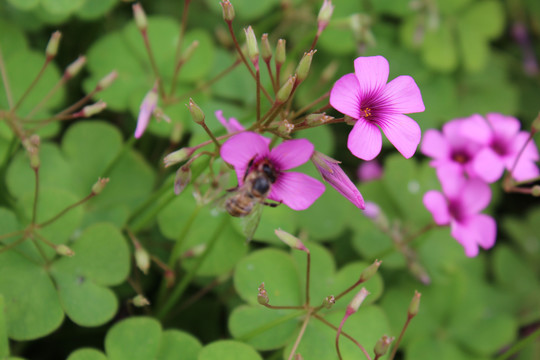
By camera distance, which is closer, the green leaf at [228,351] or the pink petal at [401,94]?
the pink petal at [401,94]

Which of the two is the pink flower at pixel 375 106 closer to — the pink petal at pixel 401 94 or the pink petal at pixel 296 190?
→ the pink petal at pixel 401 94

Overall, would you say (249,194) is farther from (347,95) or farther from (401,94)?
(401,94)

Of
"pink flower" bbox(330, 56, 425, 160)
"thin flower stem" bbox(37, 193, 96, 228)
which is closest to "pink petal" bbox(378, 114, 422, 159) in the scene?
"pink flower" bbox(330, 56, 425, 160)

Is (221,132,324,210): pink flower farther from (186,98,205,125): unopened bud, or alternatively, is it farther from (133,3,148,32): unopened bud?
(133,3,148,32): unopened bud

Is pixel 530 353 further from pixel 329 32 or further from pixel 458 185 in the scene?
pixel 329 32

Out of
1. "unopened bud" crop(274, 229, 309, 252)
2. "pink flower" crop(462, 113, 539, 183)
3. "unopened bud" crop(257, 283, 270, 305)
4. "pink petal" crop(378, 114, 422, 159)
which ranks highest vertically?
"pink petal" crop(378, 114, 422, 159)

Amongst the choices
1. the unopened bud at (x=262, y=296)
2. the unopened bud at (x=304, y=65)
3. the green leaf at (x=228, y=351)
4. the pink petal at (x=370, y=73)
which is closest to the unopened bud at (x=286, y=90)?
the unopened bud at (x=304, y=65)

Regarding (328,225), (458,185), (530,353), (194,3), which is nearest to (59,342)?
(328,225)
